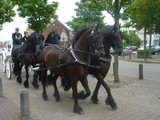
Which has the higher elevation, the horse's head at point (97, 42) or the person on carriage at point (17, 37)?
the person on carriage at point (17, 37)

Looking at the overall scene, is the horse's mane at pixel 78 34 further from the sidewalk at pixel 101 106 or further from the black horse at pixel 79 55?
the sidewalk at pixel 101 106

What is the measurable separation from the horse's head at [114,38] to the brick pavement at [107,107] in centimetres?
167

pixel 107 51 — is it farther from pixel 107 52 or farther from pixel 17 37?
pixel 17 37

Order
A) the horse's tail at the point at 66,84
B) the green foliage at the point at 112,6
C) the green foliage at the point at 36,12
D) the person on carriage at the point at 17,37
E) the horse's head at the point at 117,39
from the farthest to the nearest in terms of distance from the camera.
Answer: the green foliage at the point at 36,12 < the person on carriage at the point at 17,37 < the green foliage at the point at 112,6 < the horse's tail at the point at 66,84 < the horse's head at the point at 117,39

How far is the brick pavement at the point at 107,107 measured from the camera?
5242 mm

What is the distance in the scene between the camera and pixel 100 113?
543 cm

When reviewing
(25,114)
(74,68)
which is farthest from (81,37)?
(25,114)

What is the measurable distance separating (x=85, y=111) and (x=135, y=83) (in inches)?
169

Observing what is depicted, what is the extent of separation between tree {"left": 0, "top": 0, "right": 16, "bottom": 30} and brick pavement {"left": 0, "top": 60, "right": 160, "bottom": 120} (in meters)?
19.9

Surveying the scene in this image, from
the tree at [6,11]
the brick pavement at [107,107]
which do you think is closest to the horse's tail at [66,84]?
the brick pavement at [107,107]

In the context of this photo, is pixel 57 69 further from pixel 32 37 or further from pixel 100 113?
pixel 32 37

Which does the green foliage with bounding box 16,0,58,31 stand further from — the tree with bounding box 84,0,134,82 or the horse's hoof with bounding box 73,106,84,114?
the horse's hoof with bounding box 73,106,84,114

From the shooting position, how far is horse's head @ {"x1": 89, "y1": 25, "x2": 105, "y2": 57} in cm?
491

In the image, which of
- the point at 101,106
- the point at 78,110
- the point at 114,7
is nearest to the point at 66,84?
the point at 101,106
